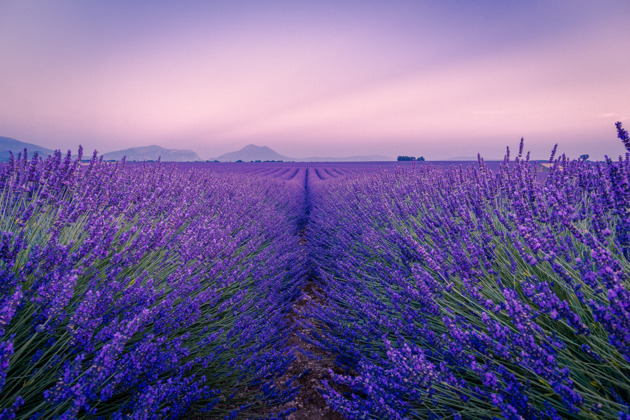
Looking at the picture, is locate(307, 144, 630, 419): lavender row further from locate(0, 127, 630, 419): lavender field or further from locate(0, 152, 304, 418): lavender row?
locate(0, 152, 304, 418): lavender row

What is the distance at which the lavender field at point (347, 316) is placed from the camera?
0.87 meters

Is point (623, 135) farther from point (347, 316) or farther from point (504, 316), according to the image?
point (347, 316)

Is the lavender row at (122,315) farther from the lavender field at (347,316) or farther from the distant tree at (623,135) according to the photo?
the distant tree at (623,135)

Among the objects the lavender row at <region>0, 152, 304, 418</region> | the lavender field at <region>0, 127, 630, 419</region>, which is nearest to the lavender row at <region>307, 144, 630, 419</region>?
the lavender field at <region>0, 127, 630, 419</region>

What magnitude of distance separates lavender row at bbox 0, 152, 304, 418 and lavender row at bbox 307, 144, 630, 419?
0.53m

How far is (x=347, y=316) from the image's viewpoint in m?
1.96

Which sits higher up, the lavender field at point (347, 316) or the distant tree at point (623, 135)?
the distant tree at point (623, 135)

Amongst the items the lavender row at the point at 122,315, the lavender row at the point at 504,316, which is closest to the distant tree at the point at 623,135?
the lavender row at the point at 504,316

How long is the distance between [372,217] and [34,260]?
121 inches

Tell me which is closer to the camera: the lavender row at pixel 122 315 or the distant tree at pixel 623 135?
the lavender row at pixel 122 315

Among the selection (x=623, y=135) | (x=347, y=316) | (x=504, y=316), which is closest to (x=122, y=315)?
(x=347, y=316)

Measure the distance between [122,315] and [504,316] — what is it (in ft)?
5.43

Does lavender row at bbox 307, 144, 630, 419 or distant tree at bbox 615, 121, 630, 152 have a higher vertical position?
distant tree at bbox 615, 121, 630, 152

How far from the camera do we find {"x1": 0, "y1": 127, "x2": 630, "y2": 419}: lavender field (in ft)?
2.87
